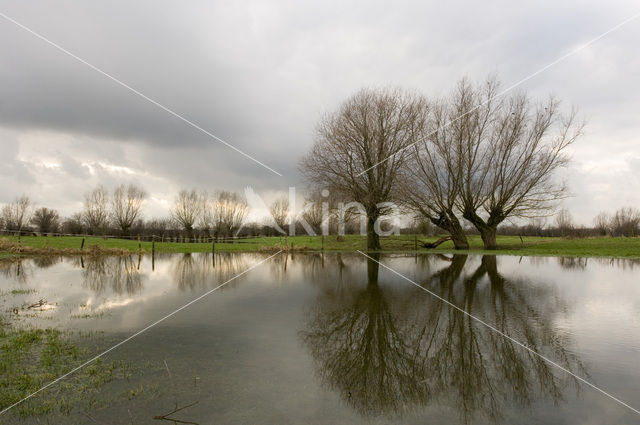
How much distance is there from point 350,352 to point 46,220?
8322cm

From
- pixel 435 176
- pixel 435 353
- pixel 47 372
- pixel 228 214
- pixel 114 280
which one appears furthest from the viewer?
pixel 228 214

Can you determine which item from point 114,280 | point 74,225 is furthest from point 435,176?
point 74,225

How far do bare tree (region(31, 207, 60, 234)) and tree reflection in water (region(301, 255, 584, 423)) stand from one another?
74.6 metres

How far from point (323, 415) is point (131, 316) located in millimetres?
5687

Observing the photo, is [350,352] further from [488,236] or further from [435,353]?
[488,236]

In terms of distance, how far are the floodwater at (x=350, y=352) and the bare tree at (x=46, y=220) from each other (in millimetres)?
Result: 68406

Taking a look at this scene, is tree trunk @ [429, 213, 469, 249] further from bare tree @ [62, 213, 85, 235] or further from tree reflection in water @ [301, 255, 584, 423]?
bare tree @ [62, 213, 85, 235]

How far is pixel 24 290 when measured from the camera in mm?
10023

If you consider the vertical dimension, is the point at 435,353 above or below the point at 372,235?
below

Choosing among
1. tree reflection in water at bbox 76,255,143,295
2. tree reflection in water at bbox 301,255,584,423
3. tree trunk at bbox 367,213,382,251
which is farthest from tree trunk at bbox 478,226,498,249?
tree reflection in water at bbox 76,255,143,295

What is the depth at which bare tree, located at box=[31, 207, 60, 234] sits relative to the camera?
6412 centimetres

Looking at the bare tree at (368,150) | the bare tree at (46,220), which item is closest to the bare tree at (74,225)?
the bare tree at (46,220)

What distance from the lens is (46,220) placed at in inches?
2645

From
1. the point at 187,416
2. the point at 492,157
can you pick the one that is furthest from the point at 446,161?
the point at 187,416
